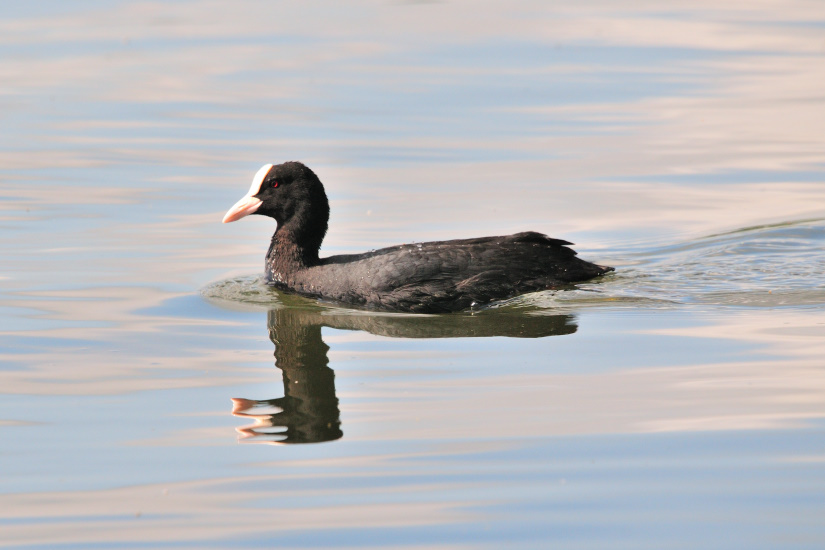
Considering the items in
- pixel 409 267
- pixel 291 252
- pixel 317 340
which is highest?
pixel 291 252

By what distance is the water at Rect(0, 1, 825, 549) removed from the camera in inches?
184

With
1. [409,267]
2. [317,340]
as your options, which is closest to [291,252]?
[409,267]

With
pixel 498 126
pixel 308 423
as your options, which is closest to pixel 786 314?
pixel 308 423

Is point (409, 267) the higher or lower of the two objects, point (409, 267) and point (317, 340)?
the higher

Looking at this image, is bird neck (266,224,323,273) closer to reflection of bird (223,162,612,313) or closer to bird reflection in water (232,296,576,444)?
reflection of bird (223,162,612,313)

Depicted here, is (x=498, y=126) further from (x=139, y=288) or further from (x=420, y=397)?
(x=420, y=397)

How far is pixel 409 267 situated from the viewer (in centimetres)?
793

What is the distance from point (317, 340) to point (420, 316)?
790mm

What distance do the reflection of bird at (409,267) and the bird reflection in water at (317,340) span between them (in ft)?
0.48

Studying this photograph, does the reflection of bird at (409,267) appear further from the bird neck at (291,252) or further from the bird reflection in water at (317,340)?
the bird reflection in water at (317,340)

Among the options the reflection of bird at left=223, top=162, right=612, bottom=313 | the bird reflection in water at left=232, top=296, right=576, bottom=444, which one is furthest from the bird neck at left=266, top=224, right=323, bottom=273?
the bird reflection in water at left=232, top=296, right=576, bottom=444

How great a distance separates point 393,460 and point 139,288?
3.90 m

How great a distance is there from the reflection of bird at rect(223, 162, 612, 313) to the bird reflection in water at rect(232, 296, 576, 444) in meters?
0.15

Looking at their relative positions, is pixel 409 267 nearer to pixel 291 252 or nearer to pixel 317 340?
pixel 317 340
